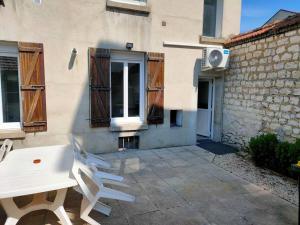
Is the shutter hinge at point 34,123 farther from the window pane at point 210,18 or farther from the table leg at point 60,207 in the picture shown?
the window pane at point 210,18

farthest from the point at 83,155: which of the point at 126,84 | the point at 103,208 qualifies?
the point at 126,84

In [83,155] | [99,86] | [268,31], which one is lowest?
[83,155]

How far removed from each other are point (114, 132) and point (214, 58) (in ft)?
10.3

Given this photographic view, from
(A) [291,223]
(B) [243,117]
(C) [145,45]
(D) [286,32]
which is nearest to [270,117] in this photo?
(B) [243,117]

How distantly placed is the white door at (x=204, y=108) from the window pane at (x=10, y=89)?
16.2ft

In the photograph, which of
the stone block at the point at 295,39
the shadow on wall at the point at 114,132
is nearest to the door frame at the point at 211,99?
the shadow on wall at the point at 114,132

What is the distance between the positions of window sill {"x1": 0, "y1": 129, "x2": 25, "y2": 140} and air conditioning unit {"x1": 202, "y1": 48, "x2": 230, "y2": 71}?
177 inches

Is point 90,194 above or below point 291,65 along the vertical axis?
below

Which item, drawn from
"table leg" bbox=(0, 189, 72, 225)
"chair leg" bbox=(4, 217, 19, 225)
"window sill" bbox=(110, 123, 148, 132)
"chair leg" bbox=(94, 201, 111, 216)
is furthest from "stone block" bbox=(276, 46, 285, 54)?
"chair leg" bbox=(4, 217, 19, 225)

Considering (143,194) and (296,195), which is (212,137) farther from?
(143,194)

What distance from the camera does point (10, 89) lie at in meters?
4.52

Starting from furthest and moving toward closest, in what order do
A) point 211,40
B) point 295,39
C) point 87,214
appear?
point 211,40
point 295,39
point 87,214

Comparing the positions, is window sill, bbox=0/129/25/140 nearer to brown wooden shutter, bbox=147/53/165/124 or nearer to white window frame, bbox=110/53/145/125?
white window frame, bbox=110/53/145/125

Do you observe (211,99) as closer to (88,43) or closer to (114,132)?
(114,132)
